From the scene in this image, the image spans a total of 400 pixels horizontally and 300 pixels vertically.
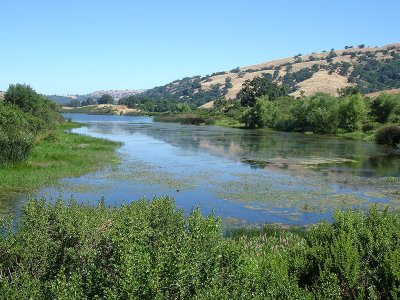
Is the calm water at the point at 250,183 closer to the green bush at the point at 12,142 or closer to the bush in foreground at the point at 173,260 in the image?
the green bush at the point at 12,142

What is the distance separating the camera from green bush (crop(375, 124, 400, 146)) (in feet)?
243

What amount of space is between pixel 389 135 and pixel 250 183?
5034 cm

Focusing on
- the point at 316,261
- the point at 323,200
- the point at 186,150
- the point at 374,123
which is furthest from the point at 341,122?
the point at 316,261

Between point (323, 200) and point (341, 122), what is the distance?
3034 inches

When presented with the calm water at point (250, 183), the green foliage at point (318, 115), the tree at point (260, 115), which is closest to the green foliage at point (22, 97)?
the calm water at point (250, 183)

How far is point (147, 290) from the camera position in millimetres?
7953

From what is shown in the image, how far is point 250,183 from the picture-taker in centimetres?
3497

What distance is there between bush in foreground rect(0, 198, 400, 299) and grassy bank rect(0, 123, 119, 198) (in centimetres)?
1770

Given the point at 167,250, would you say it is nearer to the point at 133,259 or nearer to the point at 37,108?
the point at 133,259

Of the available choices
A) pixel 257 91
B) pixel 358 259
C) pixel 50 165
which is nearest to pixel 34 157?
pixel 50 165

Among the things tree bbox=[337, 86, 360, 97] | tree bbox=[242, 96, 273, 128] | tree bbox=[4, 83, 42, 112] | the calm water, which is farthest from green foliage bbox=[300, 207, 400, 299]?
tree bbox=[337, 86, 360, 97]

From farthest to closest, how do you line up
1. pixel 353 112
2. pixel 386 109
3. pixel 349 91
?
pixel 349 91 → pixel 386 109 → pixel 353 112

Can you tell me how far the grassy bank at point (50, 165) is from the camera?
29984 millimetres

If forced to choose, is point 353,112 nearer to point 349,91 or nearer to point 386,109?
point 386,109
